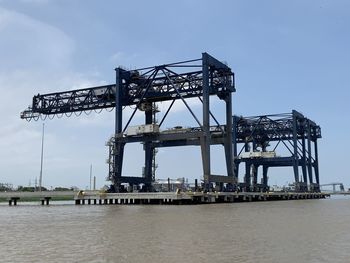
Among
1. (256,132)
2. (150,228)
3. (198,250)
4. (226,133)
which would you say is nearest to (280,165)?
(256,132)

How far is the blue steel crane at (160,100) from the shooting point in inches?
2222

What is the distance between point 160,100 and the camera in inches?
2469

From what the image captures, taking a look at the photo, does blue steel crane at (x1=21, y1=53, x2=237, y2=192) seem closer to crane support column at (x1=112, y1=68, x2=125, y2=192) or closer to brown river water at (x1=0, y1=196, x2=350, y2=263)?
crane support column at (x1=112, y1=68, x2=125, y2=192)

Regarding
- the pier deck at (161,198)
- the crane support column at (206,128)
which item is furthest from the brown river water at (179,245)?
the crane support column at (206,128)

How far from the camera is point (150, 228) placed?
22.5m

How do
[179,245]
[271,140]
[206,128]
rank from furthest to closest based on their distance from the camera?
[271,140], [206,128], [179,245]

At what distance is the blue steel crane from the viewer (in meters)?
56.4

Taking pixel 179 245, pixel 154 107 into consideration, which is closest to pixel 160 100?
pixel 154 107

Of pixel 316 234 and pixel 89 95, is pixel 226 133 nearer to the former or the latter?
pixel 89 95

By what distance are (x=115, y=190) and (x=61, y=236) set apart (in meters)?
42.2

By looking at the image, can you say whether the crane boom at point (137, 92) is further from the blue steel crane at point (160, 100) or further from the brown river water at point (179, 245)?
the brown river water at point (179, 245)

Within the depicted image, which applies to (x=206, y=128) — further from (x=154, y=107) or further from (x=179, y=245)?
(x=179, y=245)

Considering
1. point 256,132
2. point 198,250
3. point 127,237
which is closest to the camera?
point 198,250

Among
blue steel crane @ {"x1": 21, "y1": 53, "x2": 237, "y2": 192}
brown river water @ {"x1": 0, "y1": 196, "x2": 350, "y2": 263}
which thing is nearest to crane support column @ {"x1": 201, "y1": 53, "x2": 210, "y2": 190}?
blue steel crane @ {"x1": 21, "y1": 53, "x2": 237, "y2": 192}
